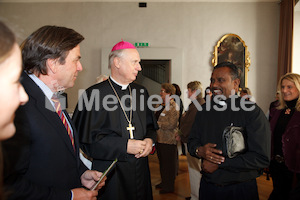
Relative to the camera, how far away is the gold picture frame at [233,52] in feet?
26.6

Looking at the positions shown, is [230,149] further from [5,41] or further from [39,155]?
[5,41]

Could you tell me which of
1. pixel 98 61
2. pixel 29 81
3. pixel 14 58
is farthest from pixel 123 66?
pixel 98 61

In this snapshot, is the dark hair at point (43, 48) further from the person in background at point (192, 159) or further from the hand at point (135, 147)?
the person in background at point (192, 159)

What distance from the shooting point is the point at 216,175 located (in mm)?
2014

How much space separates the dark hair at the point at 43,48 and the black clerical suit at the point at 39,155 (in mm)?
113

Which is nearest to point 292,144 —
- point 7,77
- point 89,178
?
point 89,178

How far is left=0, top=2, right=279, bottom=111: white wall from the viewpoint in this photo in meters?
8.12

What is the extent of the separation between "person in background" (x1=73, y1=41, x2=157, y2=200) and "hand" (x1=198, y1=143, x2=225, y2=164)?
533 millimetres

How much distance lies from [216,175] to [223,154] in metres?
0.23

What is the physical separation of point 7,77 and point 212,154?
1.66m

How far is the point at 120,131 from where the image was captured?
7.68 ft

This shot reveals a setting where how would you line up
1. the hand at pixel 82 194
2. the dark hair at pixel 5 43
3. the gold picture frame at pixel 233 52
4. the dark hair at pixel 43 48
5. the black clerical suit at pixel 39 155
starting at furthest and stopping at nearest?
the gold picture frame at pixel 233 52
the dark hair at pixel 43 48
the hand at pixel 82 194
the black clerical suit at pixel 39 155
the dark hair at pixel 5 43

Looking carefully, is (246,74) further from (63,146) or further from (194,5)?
(63,146)

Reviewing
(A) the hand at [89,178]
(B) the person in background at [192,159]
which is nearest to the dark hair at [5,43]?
(A) the hand at [89,178]
